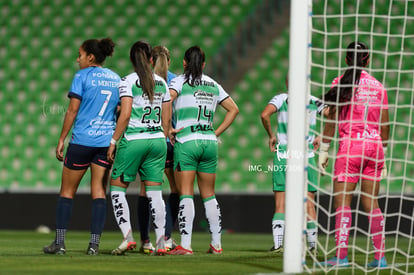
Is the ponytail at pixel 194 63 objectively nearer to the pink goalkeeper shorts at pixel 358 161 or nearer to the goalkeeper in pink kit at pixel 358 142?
the goalkeeper in pink kit at pixel 358 142

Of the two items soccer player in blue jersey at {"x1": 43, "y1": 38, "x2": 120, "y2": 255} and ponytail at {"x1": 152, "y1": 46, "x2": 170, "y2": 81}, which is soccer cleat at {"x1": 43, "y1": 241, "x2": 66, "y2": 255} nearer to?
soccer player in blue jersey at {"x1": 43, "y1": 38, "x2": 120, "y2": 255}

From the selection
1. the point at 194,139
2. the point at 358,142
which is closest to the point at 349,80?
the point at 358,142

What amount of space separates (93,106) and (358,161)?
2.16 meters

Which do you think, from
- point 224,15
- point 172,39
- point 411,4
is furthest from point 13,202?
point 411,4

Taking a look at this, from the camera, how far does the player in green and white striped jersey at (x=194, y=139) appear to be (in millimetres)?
6656

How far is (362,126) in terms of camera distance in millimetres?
5676

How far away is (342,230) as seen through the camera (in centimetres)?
558

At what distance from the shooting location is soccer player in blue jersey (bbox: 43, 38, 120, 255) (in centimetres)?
624

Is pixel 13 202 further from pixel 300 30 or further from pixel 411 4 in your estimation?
pixel 300 30

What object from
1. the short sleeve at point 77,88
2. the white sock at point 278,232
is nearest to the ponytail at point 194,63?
the short sleeve at point 77,88

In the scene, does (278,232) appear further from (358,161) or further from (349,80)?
(349,80)

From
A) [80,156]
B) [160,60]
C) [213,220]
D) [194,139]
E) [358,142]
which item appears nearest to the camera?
[358,142]

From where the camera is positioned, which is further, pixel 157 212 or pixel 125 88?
pixel 157 212

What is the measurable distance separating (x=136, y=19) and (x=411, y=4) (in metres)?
4.96
